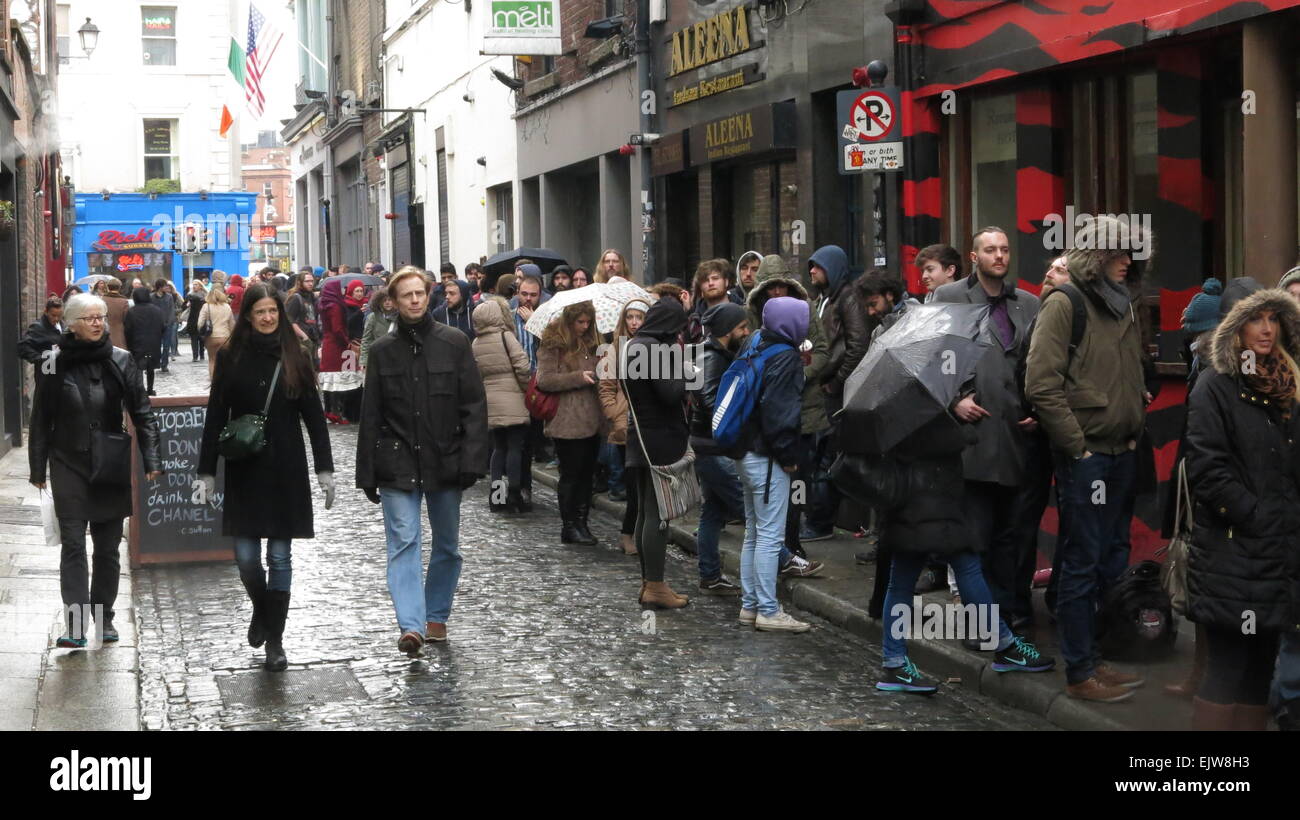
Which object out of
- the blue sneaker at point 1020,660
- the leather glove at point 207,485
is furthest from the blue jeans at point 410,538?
the blue sneaker at point 1020,660

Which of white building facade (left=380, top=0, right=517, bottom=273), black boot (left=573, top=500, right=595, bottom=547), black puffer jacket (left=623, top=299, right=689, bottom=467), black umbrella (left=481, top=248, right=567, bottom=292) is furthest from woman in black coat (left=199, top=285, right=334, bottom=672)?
white building facade (left=380, top=0, right=517, bottom=273)

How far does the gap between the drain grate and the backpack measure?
7.62 ft

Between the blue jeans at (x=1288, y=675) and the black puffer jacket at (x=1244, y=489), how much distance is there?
811mm

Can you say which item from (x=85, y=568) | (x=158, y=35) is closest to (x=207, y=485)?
(x=85, y=568)

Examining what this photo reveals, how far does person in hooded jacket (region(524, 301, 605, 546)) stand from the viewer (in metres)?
12.2

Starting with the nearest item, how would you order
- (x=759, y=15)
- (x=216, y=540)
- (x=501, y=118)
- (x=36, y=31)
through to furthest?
(x=216, y=540), (x=759, y=15), (x=36, y=31), (x=501, y=118)

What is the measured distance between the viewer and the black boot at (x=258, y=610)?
27.4 feet

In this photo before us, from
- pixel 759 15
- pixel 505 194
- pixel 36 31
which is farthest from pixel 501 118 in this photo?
pixel 759 15

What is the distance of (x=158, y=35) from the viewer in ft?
174

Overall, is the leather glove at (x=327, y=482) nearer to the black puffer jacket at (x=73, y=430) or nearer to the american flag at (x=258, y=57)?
the black puffer jacket at (x=73, y=430)
